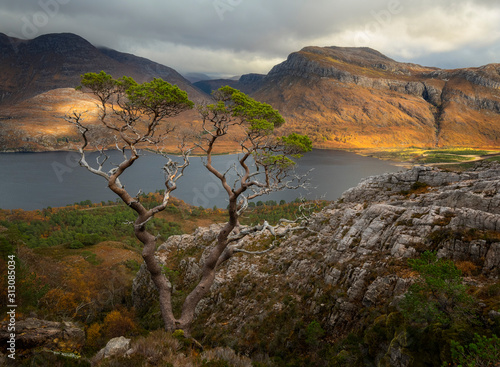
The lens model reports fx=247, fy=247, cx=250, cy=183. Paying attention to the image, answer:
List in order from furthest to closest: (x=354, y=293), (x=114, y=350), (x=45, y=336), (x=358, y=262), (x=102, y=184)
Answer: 1. (x=102, y=184)
2. (x=358, y=262)
3. (x=354, y=293)
4. (x=45, y=336)
5. (x=114, y=350)

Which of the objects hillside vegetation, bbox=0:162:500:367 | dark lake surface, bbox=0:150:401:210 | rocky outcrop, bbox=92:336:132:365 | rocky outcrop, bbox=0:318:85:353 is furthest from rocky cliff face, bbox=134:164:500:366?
dark lake surface, bbox=0:150:401:210

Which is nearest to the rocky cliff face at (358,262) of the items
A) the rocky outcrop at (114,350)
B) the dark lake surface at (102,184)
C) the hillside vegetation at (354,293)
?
the hillside vegetation at (354,293)

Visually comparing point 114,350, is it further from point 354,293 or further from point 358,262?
point 358,262

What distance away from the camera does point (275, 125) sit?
54.4 feet

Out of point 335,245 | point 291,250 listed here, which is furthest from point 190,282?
point 335,245

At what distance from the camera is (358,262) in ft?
44.6

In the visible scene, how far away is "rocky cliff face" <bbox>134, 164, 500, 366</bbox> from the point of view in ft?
36.2

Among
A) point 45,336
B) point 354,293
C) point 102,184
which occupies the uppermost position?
point 354,293

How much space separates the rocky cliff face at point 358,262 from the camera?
1102 centimetres

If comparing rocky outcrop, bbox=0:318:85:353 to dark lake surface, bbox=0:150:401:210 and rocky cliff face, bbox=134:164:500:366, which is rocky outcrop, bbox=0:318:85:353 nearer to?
rocky cliff face, bbox=134:164:500:366

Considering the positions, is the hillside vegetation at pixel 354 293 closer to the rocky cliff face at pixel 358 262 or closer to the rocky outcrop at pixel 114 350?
the rocky cliff face at pixel 358 262

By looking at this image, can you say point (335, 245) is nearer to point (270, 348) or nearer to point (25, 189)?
point (270, 348)

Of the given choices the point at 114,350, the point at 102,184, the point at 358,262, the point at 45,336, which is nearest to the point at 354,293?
the point at 358,262

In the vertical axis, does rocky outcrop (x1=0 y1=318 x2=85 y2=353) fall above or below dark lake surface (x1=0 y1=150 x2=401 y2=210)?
above
